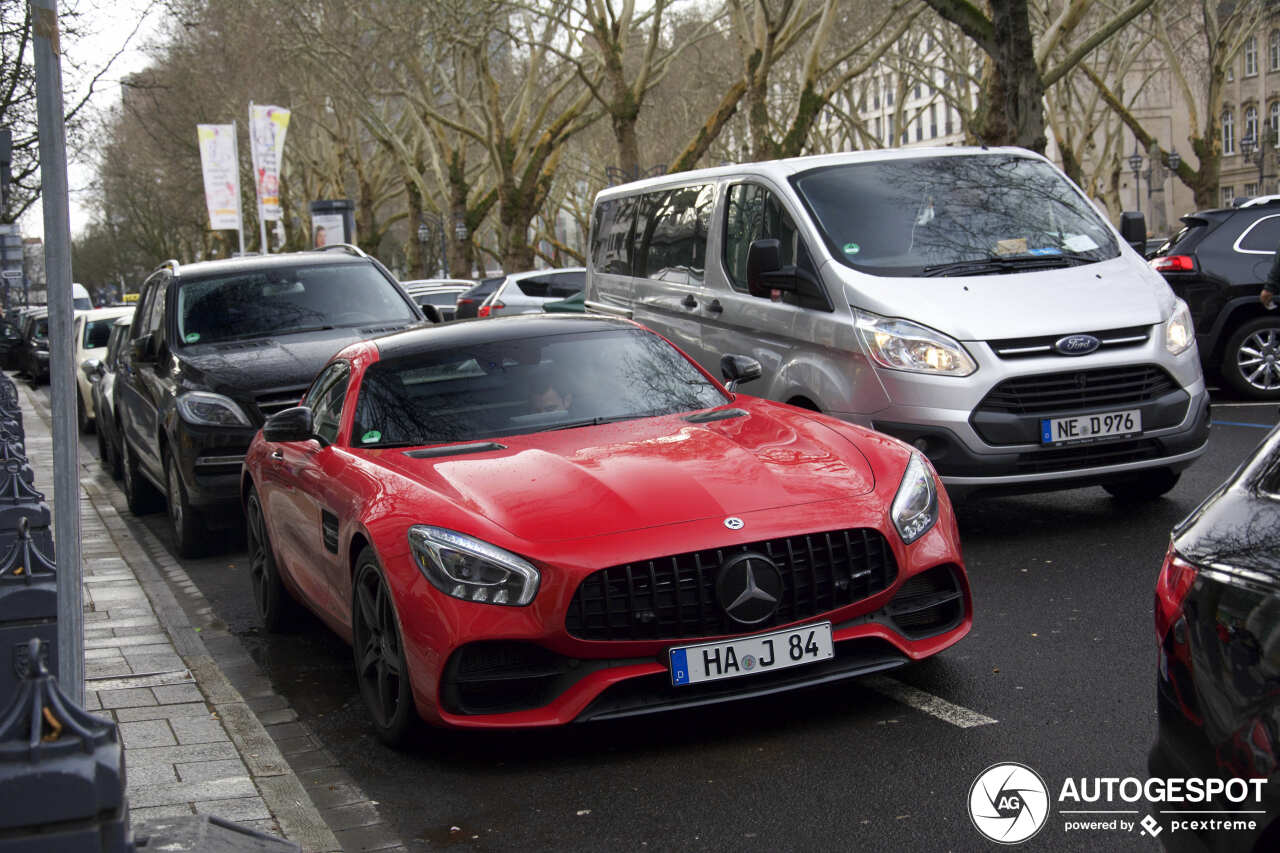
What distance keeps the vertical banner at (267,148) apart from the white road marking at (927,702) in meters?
32.9

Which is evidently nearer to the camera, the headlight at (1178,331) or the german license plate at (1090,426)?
the german license plate at (1090,426)

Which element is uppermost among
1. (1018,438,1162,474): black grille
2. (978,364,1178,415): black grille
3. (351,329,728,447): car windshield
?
(351,329,728,447): car windshield

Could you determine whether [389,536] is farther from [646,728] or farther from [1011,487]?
[1011,487]

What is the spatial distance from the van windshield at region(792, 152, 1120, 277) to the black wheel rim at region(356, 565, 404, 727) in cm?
404

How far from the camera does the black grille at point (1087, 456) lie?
7.95 meters

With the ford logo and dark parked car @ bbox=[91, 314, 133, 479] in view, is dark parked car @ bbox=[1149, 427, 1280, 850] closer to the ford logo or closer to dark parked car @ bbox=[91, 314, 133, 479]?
the ford logo

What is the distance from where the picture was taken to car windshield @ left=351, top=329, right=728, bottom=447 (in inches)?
251

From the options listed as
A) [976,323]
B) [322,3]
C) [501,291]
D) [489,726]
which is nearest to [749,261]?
[976,323]

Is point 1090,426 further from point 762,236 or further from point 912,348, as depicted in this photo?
point 762,236

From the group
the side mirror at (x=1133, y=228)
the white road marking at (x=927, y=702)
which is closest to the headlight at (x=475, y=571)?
the white road marking at (x=927, y=702)

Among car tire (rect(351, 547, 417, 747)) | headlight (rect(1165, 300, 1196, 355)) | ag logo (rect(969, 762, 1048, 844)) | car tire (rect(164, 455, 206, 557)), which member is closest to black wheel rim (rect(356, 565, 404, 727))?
car tire (rect(351, 547, 417, 747))

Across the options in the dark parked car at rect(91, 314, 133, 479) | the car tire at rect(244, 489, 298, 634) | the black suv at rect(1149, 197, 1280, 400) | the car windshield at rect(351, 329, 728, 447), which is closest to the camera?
the car windshield at rect(351, 329, 728, 447)

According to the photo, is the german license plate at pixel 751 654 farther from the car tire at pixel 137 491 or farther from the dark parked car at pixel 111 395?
the dark parked car at pixel 111 395

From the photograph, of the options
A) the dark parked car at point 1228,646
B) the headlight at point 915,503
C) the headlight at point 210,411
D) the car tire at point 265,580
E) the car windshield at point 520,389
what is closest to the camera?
the dark parked car at point 1228,646
